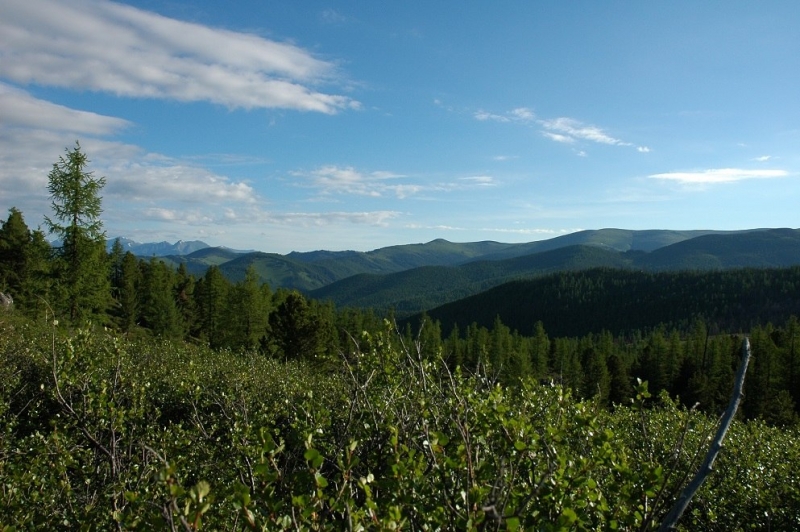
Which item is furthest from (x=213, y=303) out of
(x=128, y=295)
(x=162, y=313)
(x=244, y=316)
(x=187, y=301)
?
(x=244, y=316)

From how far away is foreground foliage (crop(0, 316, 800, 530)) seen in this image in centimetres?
262

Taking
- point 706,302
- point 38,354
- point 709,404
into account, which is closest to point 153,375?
point 38,354

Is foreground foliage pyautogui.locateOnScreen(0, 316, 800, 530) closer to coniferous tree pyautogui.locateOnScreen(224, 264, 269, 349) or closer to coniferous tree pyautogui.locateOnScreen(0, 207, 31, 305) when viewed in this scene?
coniferous tree pyautogui.locateOnScreen(224, 264, 269, 349)

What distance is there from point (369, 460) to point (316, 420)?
2.22 ft

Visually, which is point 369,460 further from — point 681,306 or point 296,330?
point 681,306

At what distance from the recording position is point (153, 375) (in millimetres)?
13945

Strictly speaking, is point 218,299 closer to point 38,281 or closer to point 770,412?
point 38,281

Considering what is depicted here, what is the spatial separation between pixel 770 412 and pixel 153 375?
5706 centimetres

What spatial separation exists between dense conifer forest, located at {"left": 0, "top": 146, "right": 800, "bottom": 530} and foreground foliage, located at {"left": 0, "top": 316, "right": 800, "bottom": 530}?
4 cm

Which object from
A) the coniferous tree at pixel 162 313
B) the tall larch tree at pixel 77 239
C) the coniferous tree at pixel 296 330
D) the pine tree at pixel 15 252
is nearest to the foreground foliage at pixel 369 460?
the tall larch tree at pixel 77 239

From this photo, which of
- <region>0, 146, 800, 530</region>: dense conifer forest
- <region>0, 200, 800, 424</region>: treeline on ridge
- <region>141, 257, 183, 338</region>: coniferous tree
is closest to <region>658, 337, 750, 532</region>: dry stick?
<region>0, 146, 800, 530</region>: dense conifer forest

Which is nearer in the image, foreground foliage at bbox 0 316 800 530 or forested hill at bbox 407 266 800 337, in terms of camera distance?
foreground foliage at bbox 0 316 800 530

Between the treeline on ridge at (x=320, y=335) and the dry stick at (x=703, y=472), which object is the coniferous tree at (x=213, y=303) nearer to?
the treeline on ridge at (x=320, y=335)

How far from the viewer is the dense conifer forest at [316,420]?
2.87 metres
